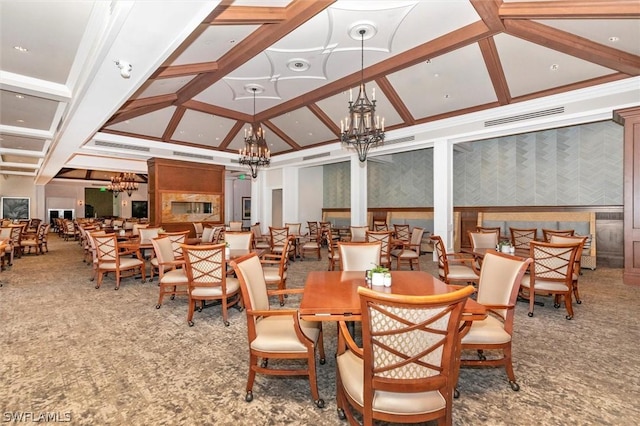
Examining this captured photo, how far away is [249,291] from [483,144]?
886cm

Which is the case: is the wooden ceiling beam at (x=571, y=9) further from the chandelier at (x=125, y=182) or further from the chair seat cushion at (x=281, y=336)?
the chandelier at (x=125, y=182)

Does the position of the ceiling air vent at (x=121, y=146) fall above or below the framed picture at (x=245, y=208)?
above

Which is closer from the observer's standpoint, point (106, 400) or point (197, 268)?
point (106, 400)

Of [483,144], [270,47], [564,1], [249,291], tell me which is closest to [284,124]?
[270,47]

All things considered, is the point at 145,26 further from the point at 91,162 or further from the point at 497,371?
the point at 91,162

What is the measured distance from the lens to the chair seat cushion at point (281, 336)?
76.5 inches

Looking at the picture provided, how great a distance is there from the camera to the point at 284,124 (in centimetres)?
881

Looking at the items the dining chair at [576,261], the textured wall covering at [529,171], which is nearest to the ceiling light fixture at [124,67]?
the dining chair at [576,261]

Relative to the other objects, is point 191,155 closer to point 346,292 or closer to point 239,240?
point 239,240

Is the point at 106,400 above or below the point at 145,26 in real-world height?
below

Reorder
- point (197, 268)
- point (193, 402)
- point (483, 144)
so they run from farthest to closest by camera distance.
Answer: point (483, 144) → point (197, 268) → point (193, 402)

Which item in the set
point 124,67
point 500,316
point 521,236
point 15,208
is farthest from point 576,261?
point 15,208

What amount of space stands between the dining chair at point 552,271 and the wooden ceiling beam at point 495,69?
10.3ft

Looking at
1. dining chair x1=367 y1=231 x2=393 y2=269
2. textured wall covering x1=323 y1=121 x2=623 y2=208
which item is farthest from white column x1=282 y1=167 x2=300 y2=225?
dining chair x1=367 y1=231 x2=393 y2=269
